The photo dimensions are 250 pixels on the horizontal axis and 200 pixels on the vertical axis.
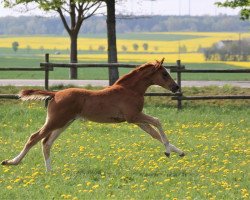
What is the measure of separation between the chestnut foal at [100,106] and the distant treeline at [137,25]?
527 ft

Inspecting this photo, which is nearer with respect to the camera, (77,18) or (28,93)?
(28,93)

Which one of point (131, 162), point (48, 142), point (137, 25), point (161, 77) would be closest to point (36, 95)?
point (48, 142)

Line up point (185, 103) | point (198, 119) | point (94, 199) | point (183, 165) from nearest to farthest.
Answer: point (94, 199), point (183, 165), point (198, 119), point (185, 103)

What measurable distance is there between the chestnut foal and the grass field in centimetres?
43

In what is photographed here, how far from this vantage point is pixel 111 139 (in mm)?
15258

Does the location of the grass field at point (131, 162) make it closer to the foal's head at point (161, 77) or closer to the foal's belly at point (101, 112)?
the foal's belly at point (101, 112)

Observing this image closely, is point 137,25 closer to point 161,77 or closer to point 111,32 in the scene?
point 111,32

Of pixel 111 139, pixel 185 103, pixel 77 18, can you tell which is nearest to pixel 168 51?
pixel 77 18

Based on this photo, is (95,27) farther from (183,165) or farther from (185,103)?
(183,165)

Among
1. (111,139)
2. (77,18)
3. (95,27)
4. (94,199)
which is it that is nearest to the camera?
(94,199)

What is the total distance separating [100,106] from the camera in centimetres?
1200

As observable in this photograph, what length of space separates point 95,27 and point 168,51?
76695mm

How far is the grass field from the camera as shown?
32.2ft

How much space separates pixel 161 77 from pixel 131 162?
4.64ft
